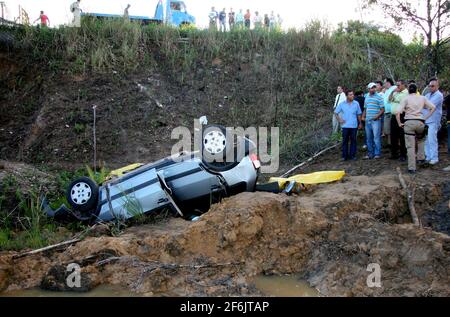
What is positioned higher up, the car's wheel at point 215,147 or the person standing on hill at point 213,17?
the person standing on hill at point 213,17

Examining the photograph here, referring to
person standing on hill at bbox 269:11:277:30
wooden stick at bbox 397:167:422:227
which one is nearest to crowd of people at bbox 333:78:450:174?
wooden stick at bbox 397:167:422:227

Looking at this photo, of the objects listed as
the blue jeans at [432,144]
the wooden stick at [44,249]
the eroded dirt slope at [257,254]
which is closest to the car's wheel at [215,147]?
the eroded dirt slope at [257,254]

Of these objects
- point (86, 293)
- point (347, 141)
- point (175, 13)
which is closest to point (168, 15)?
point (175, 13)

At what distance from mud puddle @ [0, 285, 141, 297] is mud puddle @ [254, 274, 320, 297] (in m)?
1.32

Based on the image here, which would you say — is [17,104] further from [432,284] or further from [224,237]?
[432,284]

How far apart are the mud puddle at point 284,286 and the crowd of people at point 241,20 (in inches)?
609

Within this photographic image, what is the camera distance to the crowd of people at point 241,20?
1972cm

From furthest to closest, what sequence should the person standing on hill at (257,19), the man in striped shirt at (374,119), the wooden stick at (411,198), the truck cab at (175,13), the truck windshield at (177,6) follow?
1. the truck windshield at (177,6)
2. the truck cab at (175,13)
3. the person standing on hill at (257,19)
4. the man in striped shirt at (374,119)
5. the wooden stick at (411,198)

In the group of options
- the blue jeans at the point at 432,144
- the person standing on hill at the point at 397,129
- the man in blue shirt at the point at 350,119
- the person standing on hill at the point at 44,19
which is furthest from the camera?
the person standing on hill at the point at 44,19

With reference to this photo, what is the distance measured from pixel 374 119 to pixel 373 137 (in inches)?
18.4

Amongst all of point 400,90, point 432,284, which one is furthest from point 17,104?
point 432,284

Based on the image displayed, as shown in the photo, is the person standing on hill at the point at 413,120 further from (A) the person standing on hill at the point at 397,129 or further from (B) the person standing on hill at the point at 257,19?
(B) the person standing on hill at the point at 257,19

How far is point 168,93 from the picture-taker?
1673 centimetres
